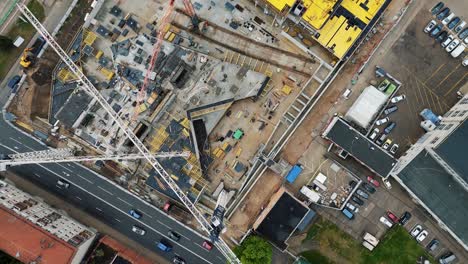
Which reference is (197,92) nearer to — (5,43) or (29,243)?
(5,43)

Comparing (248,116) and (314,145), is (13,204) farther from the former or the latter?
(314,145)

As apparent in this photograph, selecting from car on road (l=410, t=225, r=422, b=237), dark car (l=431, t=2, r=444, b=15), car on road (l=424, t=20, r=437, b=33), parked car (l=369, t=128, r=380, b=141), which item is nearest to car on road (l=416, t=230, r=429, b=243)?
car on road (l=410, t=225, r=422, b=237)

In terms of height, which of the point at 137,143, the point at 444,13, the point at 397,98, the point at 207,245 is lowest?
the point at 207,245

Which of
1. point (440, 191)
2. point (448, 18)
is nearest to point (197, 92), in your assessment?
point (440, 191)

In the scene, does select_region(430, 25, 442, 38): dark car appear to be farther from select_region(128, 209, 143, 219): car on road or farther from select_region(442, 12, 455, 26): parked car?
select_region(128, 209, 143, 219): car on road

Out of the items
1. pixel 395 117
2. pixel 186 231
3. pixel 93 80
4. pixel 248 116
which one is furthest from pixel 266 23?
pixel 186 231
